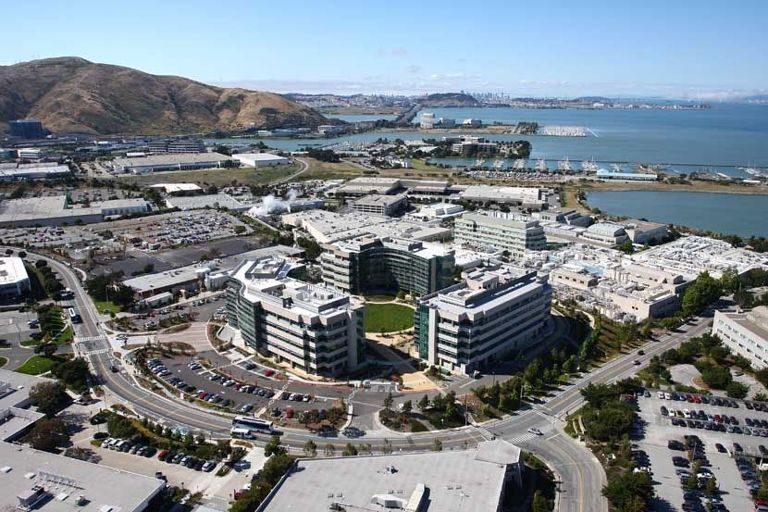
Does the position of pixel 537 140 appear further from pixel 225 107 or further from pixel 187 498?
pixel 187 498

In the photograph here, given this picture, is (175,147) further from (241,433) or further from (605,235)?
(241,433)

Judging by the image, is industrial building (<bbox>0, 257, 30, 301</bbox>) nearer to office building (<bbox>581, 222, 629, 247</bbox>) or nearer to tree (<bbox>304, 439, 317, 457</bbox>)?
tree (<bbox>304, 439, 317, 457</bbox>)

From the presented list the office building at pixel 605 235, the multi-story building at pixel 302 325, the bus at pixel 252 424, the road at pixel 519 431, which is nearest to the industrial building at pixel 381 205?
the office building at pixel 605 235

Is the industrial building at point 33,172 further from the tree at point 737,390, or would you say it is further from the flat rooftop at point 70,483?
the tree at point 737,390

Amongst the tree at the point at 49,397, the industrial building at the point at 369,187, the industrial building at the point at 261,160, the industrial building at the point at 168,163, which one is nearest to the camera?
the tree at the point at 49,397

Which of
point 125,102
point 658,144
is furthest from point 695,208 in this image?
point 125,102

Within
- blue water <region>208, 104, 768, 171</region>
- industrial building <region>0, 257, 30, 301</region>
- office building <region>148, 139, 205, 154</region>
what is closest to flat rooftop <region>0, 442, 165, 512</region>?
industrial building <region>0, 257, 30, 301</region>

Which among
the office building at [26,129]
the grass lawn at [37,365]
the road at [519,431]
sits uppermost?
the office building at [26,129]
